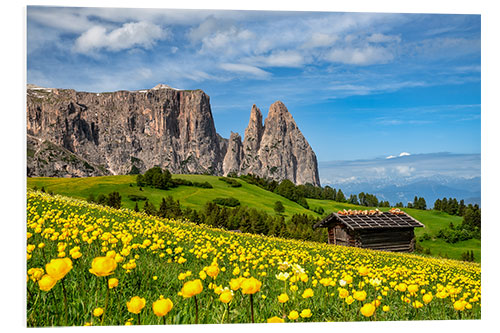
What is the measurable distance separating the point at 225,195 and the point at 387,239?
69.9ft

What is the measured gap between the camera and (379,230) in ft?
63.7

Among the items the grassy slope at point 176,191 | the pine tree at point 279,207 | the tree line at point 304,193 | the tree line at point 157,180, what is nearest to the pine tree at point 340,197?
the tree line at point 304,193

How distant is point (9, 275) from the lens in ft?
16.4

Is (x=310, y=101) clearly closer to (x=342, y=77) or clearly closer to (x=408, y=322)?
(x=342, y=77)

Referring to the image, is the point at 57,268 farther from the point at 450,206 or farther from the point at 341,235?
the point at 450,206

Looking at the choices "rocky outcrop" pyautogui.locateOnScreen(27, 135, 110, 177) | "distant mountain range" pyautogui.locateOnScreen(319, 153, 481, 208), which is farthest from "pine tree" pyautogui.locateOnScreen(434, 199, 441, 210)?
"rocky outcrop" pyautogui.locateOnScreen(27, 135, 110, 177)

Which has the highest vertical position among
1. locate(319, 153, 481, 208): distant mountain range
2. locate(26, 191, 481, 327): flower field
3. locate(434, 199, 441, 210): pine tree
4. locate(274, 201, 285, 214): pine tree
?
locate(319, 153, 481, 208): distant mountain range

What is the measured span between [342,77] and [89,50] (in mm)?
5311

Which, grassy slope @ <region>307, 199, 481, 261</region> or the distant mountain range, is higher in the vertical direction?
the distant mountain range

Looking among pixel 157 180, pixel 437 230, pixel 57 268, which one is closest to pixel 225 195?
pixel 157 180

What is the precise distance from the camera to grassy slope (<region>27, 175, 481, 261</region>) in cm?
1954

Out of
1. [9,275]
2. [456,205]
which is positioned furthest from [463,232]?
[9,275]

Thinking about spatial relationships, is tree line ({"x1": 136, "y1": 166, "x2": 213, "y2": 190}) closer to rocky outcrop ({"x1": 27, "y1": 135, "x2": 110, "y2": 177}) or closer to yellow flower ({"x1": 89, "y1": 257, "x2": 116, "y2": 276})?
A: rocky outcrop ({"x1": 27, "y1": 135, "x2": 110, "y2": 177})

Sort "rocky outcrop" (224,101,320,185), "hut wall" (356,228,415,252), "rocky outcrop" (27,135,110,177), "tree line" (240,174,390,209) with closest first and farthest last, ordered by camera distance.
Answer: "rocky outcrop" (27,135,110,177) < "hut wall" (356,228,415,252) < "tree line" (240,174,390,209) < "rocky outcrop" (224,101,320,185)
